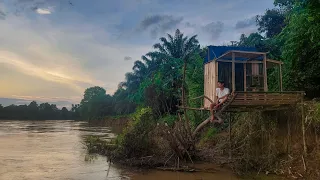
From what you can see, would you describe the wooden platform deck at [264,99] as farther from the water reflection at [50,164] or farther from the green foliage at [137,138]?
the water reflection at [50,164]

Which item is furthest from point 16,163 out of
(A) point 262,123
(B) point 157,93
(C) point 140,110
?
(B) point 157,93

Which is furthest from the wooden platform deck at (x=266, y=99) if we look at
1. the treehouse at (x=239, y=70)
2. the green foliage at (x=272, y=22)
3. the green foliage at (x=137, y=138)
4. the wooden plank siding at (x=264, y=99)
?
the green foliage at (x=272, y=22)

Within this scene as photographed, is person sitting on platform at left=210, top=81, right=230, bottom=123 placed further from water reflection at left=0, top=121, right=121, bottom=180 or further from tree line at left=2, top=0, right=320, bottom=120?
water reflection at left=0, top=121, right=121, bottom=180

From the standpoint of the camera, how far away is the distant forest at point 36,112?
72250mm

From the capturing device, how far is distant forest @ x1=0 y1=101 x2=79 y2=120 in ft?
237

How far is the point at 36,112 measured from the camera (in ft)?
249

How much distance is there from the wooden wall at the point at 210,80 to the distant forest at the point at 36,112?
68741mm

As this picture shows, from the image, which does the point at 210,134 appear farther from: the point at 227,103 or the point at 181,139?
the point at 227,103

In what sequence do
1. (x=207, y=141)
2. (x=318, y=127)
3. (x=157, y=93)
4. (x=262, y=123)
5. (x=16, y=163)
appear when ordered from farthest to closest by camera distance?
(x=157, y=93) → (x=207, y=141) → (x=16, y=163) → (x=262, y=123) → (x=318, y=127)

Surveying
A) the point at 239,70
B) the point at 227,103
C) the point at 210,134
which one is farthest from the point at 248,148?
the point at 210,134

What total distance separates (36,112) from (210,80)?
236 feet

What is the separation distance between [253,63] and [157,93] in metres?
16.6

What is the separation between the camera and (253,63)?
12055 mm

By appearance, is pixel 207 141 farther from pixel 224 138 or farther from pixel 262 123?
pixel 262 123
